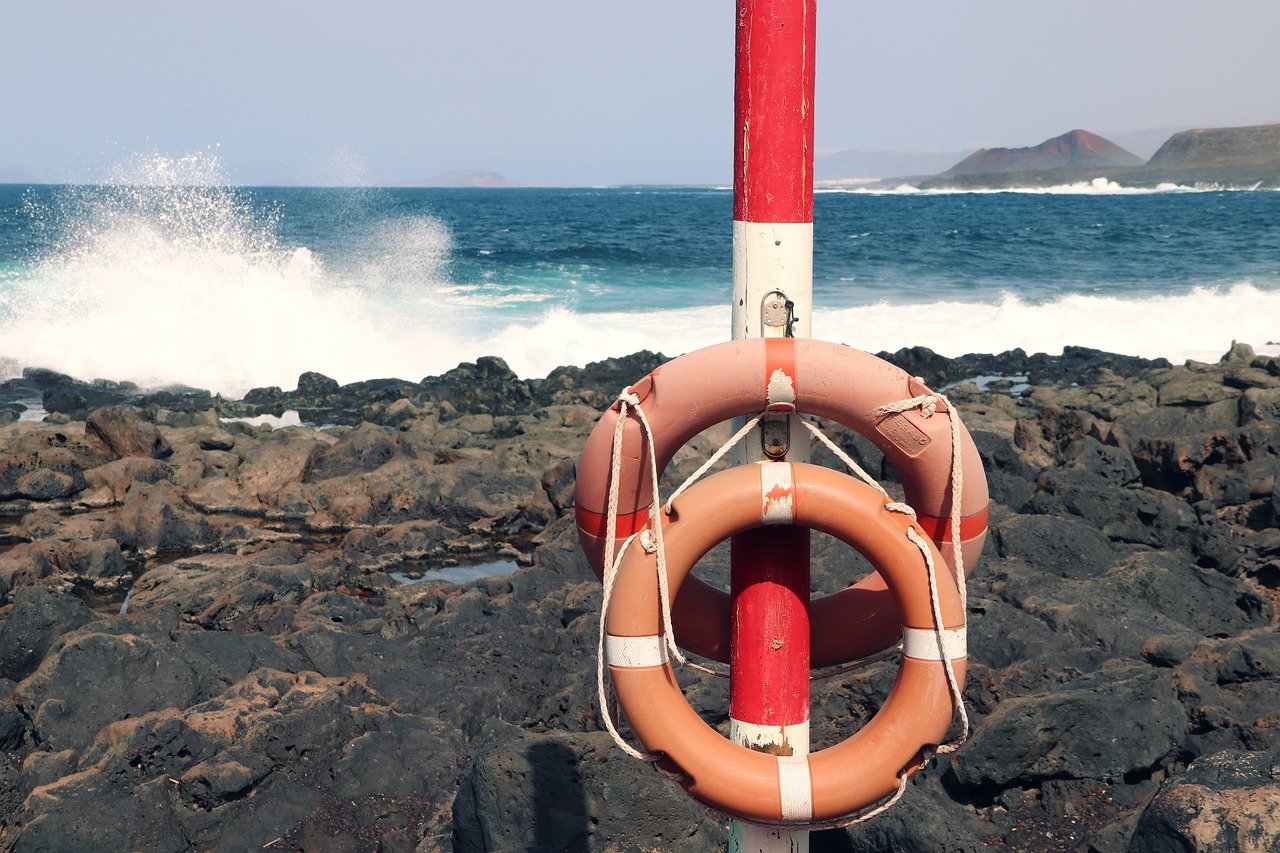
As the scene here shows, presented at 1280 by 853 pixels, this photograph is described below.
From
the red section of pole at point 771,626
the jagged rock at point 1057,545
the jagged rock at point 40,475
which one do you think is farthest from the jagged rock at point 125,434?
the red section of pole at point 771,626

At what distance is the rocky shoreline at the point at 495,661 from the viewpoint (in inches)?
126

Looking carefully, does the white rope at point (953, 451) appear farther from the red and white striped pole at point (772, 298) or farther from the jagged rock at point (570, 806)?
the jagged rock at point (570, 806)

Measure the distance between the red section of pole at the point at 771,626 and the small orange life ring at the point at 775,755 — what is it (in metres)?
0.06

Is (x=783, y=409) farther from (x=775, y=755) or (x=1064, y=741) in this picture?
(x=1064, y=741)

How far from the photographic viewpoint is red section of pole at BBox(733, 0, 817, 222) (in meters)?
1.84

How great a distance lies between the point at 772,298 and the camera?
1.94m

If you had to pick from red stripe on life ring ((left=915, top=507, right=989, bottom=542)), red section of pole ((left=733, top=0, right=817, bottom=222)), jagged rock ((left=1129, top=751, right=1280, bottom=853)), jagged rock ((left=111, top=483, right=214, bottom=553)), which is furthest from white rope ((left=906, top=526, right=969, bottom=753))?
jagged rock ((left=111, top=483, right=214, bottom=553))

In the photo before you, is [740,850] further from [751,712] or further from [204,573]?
[204,573]

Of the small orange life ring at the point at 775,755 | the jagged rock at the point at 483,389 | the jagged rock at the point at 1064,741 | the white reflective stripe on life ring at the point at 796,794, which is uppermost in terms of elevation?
the small orange life ring at the point at 775,755

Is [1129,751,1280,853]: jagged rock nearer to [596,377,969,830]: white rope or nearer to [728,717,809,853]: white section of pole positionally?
[596,377,969,830]: white rope

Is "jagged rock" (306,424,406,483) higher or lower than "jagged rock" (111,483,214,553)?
higher

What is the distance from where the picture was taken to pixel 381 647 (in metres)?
4.75

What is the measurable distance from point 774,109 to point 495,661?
3281 millimetres

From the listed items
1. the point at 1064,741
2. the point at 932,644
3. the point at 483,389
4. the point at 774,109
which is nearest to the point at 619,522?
the point at 932,644
